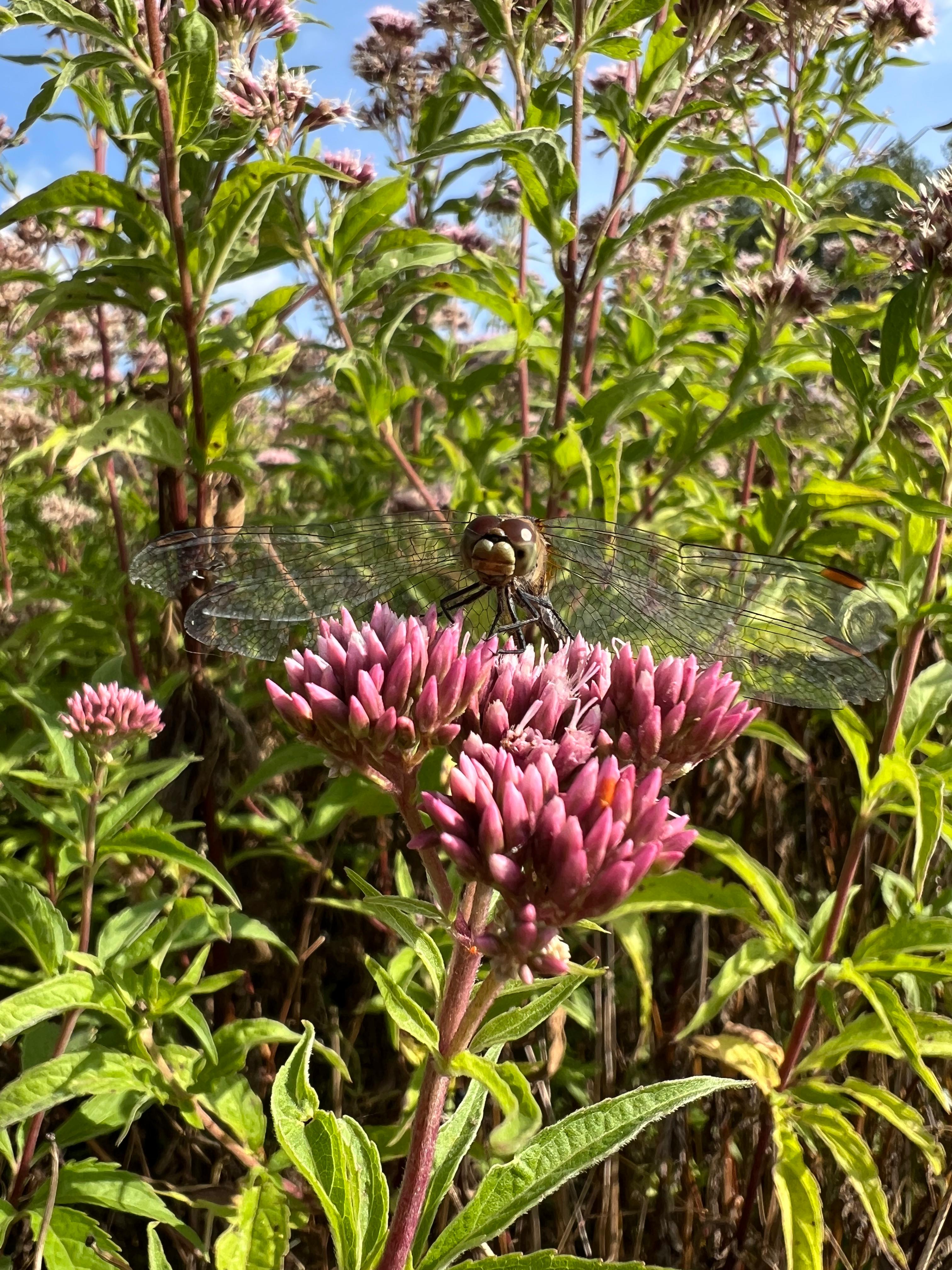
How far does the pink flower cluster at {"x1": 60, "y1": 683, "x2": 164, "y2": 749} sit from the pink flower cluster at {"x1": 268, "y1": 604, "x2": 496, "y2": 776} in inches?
23.3

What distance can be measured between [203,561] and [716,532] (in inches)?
54.3

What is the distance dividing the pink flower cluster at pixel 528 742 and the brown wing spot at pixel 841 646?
0.39 metres

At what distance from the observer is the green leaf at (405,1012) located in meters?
1.04

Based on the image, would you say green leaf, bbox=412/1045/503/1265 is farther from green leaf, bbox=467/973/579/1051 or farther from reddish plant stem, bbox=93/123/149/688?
reddish plant stem, bbox=93/123/149/688

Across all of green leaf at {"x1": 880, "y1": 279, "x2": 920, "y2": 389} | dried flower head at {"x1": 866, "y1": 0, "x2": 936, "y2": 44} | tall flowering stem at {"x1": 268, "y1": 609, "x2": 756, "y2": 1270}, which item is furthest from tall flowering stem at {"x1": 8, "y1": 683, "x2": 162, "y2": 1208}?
dried flower head at {"x1": 866, "y1": 0, "x2": 936, "y2": 44}

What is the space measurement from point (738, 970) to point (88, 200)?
2013 millimetres

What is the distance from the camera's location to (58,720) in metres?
1.93

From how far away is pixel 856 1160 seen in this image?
1.63 meters

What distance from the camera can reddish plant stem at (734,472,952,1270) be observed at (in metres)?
1.84

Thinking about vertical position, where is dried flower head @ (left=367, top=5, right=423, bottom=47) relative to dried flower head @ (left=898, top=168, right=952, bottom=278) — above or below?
above

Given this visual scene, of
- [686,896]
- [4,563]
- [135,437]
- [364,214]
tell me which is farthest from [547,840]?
[4,563]

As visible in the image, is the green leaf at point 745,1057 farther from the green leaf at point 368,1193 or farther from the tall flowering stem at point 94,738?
the tall flowering stem at point 94,738

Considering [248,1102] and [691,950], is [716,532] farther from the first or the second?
[248,1102]

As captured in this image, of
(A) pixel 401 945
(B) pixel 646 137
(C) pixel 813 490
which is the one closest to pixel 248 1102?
(A) pixel 401 945
